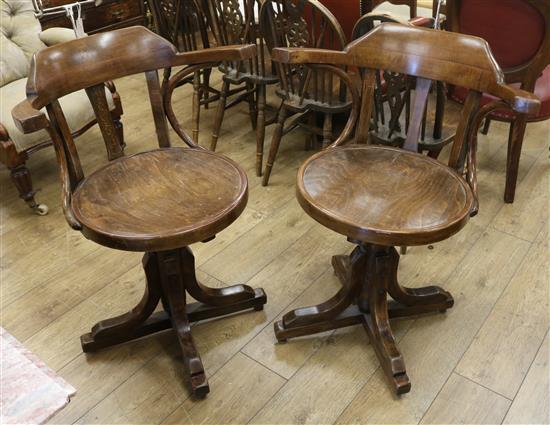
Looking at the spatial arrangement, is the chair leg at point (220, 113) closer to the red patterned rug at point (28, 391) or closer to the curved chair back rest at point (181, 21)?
the curved chair back rest at point (181, 21)

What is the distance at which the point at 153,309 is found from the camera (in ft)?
5.21

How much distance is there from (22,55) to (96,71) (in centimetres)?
143

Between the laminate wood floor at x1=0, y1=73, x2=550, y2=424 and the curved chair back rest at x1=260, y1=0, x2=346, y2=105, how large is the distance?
0.49 m

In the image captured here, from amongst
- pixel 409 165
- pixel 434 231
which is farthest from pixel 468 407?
pixel 409 165

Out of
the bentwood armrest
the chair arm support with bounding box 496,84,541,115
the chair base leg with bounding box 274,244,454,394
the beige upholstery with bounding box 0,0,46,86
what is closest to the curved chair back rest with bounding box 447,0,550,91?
the chair arm support with bounding box 496,84,541,115

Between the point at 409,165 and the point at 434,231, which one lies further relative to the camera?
the point at 409,165

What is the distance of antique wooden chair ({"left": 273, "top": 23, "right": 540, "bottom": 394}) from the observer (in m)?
1.22

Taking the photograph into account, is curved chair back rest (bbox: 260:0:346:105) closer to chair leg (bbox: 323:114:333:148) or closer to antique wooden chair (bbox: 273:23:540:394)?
chair leg (bbox: 323:114:333:148)

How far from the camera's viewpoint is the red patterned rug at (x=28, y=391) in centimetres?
60

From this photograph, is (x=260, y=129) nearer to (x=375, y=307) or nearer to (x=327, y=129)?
(x=327, y=129)

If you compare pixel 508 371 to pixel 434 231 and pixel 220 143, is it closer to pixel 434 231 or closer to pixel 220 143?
pixel 434 231

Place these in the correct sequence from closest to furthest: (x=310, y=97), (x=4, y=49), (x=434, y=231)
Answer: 1. (x=434, y=231)
2. (x=310, y=97)
3. (x=4, y=49)

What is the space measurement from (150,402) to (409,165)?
1019 millimetres

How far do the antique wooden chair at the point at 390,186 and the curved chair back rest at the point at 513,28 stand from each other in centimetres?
68
